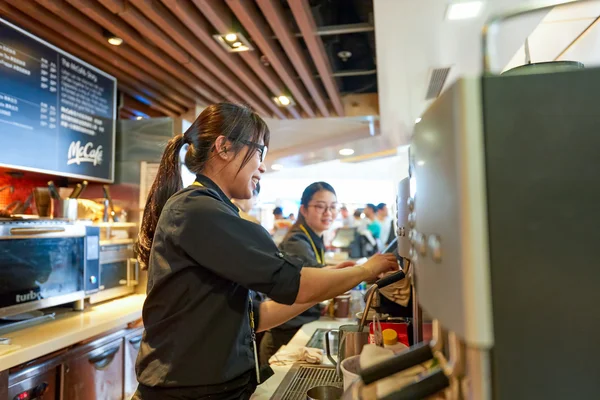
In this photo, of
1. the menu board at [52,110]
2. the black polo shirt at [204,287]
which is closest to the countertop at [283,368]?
the black polo shirt at [204,287]

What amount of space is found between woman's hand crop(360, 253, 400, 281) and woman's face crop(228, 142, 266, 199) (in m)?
0.36

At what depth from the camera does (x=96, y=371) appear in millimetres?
2164

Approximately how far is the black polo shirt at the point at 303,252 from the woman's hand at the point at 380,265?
104cm

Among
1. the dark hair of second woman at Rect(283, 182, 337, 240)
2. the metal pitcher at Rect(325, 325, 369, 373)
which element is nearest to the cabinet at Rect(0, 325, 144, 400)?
the dark hair of second woman at Rect(283, 182, 337, 240)

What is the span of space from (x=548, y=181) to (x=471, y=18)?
6.40 feet

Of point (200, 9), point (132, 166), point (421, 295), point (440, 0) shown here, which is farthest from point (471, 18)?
point (132, 166)

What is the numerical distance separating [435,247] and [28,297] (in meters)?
2.10

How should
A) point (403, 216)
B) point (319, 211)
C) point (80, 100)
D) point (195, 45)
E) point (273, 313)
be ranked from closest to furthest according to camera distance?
1. point (403, 216)
2. point (273, 313)
3. point (195, 45)
4. point (319, 211)
5. point (80, 100)

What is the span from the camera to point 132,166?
3.10 meters

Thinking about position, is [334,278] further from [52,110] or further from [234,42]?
[52,110]

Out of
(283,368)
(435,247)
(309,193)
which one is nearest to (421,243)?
(435,247)

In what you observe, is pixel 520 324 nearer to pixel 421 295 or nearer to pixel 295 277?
pixel 421 295

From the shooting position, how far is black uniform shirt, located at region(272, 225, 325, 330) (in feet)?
7.24

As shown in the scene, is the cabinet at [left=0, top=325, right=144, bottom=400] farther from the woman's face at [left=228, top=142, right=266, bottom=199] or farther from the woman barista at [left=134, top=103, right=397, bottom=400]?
the woman's face at [left=228, top=142, right=266, bottom=199]
